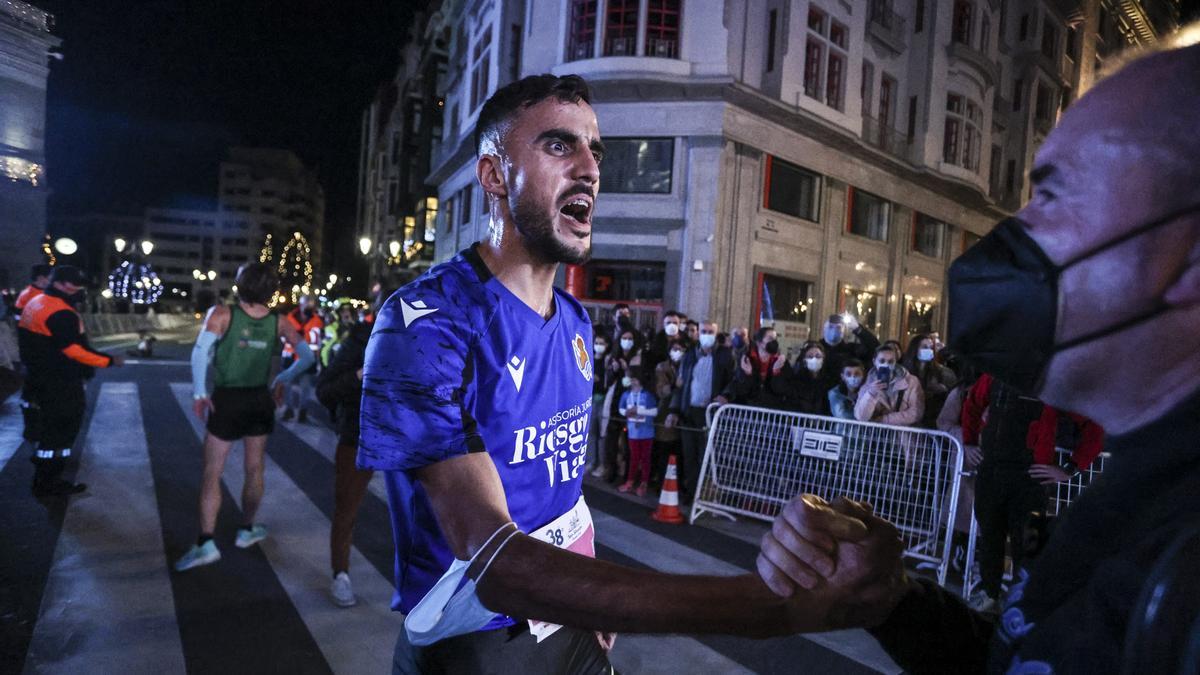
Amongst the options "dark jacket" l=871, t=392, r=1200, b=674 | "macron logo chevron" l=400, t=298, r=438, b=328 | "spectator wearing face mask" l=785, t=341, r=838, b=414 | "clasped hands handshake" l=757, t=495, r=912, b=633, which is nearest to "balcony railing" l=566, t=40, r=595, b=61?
"spectator wearing face mask" l=785, t=341, r=838, b=414

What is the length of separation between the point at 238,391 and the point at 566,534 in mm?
4573

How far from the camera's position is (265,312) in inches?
227

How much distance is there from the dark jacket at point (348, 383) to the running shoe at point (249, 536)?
1717mm

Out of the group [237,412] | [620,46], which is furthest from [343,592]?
[620,46]

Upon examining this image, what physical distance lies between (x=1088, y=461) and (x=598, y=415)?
6.33 m

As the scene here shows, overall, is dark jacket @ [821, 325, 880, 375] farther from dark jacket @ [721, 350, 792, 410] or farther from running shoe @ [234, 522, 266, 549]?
running shoe @ [234, 522, 266, 549]

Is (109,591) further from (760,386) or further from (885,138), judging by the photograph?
(885,138)

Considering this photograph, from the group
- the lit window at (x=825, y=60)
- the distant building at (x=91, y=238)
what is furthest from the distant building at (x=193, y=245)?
the lit window at (x=825, y=60)

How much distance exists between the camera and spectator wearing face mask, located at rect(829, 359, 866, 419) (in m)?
7.57

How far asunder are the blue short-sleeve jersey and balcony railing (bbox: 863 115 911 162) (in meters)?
23.3

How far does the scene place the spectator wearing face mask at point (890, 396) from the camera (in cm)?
664

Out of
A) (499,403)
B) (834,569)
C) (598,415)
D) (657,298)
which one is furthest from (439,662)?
(657,298)

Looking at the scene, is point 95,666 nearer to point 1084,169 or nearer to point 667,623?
point 667,623

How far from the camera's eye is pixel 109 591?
183 inches
